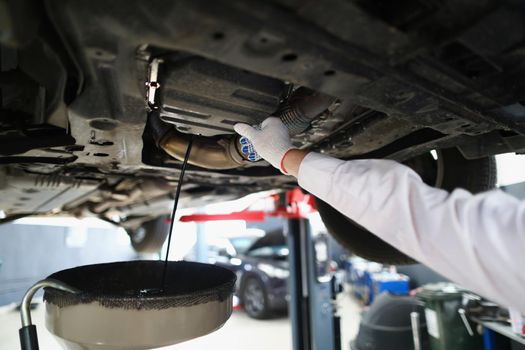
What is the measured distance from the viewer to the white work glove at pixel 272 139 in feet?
2.23

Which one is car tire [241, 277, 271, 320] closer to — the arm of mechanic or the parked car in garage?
the parked car in garage

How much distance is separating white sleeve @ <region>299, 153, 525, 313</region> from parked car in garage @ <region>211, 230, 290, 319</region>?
3162 mm

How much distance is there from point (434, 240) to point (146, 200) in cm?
143

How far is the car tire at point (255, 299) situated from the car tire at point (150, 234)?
4.42ft

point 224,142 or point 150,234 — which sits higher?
point 224,142

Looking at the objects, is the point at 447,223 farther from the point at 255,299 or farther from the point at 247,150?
the point at 255,299

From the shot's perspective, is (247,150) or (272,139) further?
(247,150)

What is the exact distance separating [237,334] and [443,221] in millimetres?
2977

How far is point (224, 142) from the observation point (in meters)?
0.89

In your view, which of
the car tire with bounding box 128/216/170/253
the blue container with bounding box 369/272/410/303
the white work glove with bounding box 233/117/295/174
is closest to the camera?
the white work glove with bounding box 233/117/295/174

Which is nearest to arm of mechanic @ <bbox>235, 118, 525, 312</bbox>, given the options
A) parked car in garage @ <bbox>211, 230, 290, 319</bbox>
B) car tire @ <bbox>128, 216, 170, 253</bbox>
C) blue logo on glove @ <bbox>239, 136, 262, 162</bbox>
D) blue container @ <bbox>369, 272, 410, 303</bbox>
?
blue logo on glove @ <bbox>239, 136, 262, 162</bbox>

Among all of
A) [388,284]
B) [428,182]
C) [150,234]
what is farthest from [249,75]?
[388,284]

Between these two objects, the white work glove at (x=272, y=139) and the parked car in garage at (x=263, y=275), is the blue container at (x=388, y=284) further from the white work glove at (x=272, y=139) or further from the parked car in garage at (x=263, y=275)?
the white work glove at (x=272, y=139)

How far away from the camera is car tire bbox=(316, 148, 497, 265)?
1.03 m
